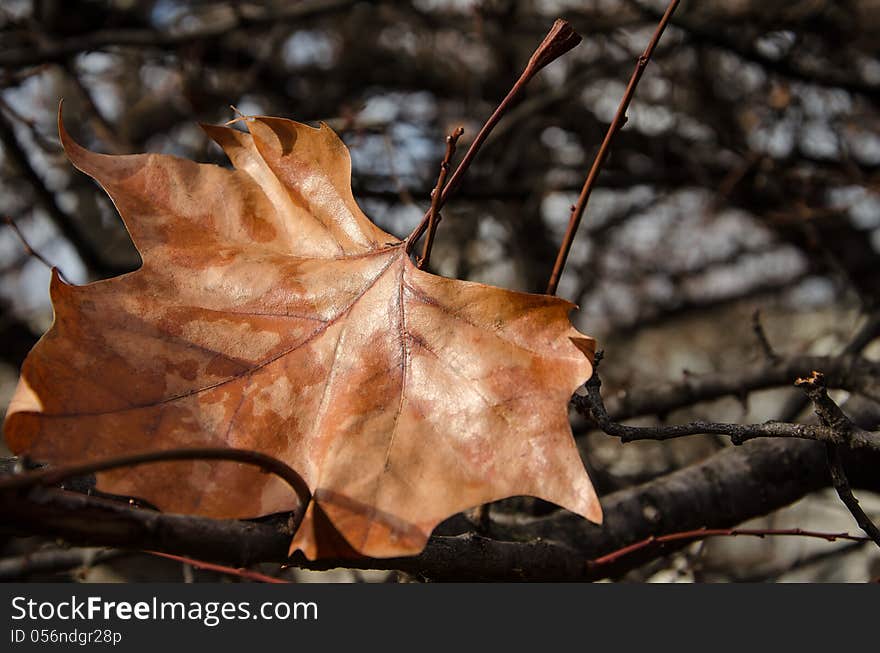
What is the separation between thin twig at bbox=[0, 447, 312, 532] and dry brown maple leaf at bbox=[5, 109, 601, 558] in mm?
31

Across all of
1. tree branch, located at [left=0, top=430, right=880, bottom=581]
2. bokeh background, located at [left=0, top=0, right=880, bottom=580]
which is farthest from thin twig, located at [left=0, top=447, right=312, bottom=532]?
bokeh background, located at [left=0, top=0, right=880, bottom=580]

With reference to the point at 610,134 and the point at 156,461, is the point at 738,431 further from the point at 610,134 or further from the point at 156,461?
the point at 156,461

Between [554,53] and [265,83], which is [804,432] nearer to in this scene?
[554,53]

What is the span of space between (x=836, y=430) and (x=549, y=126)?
178 cm

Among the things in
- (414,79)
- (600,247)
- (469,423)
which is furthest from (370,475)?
(600,247)

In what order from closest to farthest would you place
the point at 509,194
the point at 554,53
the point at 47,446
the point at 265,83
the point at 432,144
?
the point at 47,446 → the point at 554,53 → the point at 509,194 → the point at 432,144 → the point at 265,83

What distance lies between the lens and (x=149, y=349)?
23.1 inches

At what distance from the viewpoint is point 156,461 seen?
43 cm

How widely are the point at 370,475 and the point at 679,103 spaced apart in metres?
2.27

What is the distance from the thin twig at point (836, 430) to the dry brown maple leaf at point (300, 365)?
205 mm

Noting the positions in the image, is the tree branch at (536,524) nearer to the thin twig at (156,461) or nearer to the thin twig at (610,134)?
the thin twig at (156,461)

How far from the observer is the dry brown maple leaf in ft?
1.72

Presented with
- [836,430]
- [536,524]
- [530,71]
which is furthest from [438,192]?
[536,524]

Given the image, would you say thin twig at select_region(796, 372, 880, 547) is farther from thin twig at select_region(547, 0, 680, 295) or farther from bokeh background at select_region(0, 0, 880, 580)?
bokeh background at select_region(0, 0, 880, 580)
